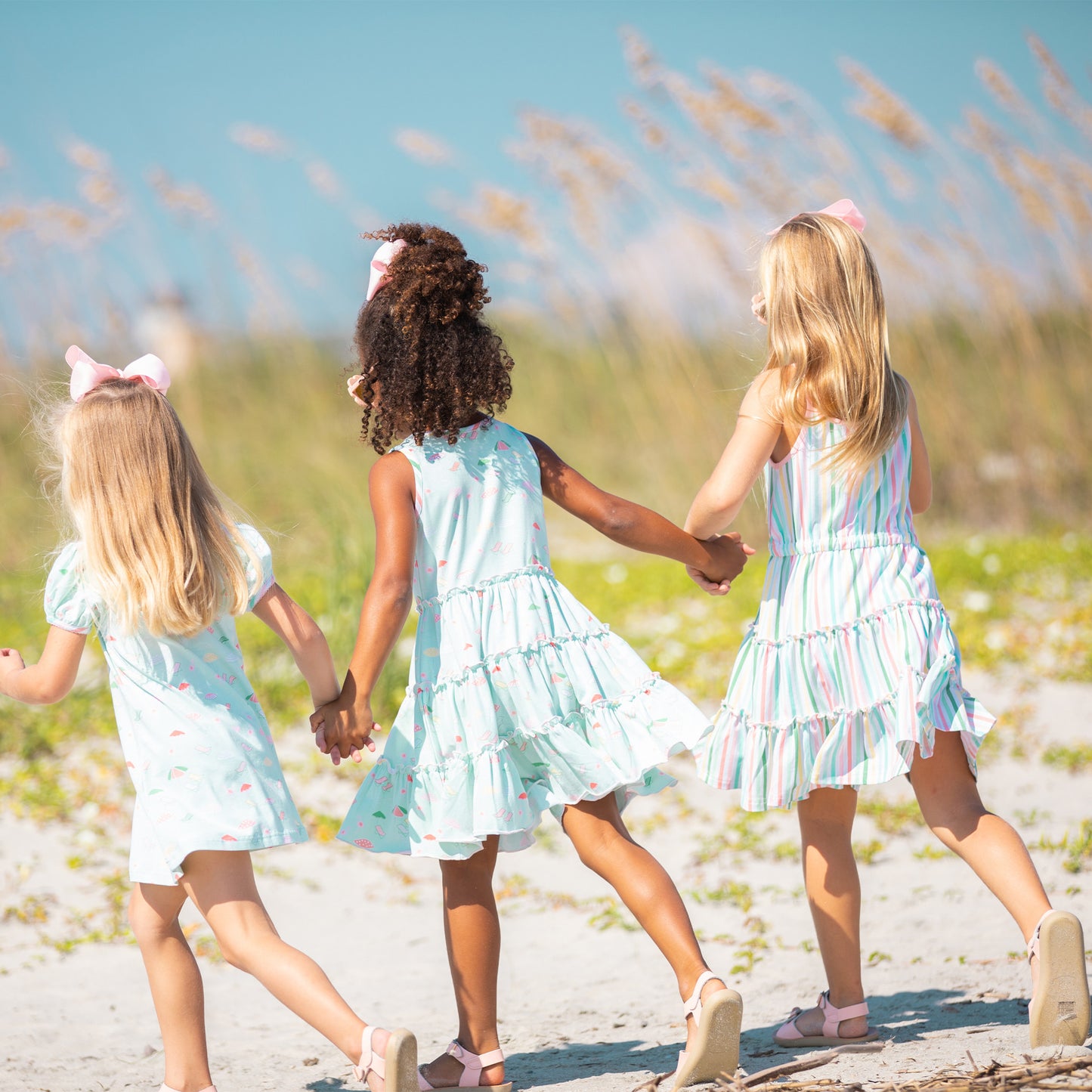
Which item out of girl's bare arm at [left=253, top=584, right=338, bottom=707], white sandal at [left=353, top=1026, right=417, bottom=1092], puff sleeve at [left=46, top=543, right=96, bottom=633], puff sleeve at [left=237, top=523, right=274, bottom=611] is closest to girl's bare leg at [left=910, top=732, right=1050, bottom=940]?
white sandal at [left=353, top=1026, right=417, bottom=1092]

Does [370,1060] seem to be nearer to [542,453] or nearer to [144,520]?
[144,520]

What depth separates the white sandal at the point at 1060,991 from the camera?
2.06 meters

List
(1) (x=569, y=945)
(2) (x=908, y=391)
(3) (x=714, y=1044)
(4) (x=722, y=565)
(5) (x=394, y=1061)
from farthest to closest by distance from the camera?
(1) (x=569, y=945), (4) (x=722, y=565), (2) (x=908, y=391), (3) (x=714, y=1044), (5) (x=394, y=1061)

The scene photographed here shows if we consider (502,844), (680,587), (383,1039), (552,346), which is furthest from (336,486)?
(383,1039)

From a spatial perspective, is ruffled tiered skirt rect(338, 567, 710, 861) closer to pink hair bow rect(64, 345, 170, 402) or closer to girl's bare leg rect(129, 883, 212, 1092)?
girl's bare leg rect(129, 883, 212, 1092)

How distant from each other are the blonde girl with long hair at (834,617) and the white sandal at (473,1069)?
62cm

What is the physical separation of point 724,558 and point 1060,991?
1077 millimetres

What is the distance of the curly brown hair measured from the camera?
7.49 feet

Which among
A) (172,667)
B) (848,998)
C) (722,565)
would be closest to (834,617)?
(722,565)

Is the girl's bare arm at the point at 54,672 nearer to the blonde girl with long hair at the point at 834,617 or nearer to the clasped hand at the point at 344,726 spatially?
the clasped hand at the point at 344,726

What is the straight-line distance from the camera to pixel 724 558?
2.63 metres

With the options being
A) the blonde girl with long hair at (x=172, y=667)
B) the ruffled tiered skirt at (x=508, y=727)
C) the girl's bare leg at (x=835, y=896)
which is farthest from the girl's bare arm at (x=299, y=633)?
the girl's bare leg at (x=835, y=896)

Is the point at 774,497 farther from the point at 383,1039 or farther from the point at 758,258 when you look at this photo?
the point at 383,1039

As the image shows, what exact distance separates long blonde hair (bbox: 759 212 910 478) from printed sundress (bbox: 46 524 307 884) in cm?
113
